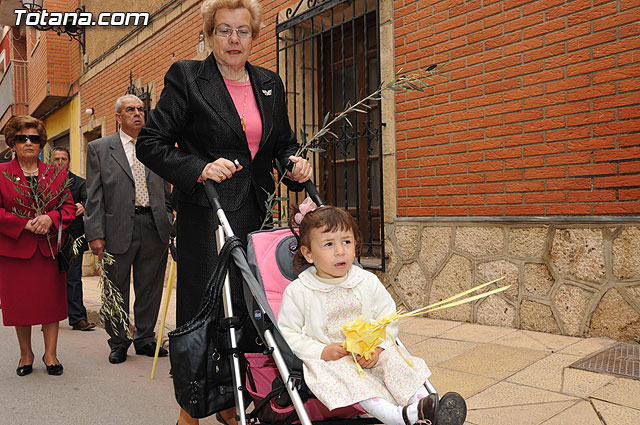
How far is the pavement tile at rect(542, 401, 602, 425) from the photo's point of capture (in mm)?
2967

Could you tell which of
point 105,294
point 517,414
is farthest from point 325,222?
point 105,294

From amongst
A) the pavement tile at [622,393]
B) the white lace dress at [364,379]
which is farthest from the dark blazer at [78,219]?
the pavement tile at [622,393]

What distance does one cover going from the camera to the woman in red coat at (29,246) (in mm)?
4789

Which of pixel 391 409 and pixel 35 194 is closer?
pixel 391 409

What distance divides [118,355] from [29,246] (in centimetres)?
120

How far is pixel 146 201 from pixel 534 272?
343 cm

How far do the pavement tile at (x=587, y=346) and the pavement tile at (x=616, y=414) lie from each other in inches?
38.5

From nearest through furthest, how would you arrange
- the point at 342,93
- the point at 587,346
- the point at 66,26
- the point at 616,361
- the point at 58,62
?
the point at 616,361 → the point at 587,346 → the point at 342,93 → the point at 66,26 → the point at 58,62

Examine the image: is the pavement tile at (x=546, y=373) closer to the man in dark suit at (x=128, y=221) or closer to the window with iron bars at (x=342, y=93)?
the window with iron bars at (x=342, y=93)

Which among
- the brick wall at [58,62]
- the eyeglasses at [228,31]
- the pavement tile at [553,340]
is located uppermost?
the brick wall at [58,62]

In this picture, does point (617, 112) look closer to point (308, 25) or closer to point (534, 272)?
point (534, 272)

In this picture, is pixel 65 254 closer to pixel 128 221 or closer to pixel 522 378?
pixel 128 221

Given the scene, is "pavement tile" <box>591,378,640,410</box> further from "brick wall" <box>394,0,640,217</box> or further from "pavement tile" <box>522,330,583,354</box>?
"brick wall" <box>394,0,640,217</box>

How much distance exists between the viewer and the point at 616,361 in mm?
3791
